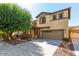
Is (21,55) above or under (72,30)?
under

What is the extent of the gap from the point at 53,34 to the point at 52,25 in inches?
9.0

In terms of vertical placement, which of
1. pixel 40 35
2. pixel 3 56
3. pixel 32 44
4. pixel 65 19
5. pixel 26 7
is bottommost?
pixel 3 56

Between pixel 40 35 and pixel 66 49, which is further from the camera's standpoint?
pixel 40 35

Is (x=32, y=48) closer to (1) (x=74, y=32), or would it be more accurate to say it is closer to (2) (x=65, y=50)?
(2) (x=65, y=50)

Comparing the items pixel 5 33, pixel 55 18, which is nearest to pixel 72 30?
pixel 55 18

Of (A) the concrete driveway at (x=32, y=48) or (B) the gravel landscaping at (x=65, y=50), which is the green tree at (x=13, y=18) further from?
(B) the gravel landscaping at (x=65, y=50)

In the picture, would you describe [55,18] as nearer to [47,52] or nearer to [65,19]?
[65,19]

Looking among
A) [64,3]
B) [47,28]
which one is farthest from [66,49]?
[64,3]

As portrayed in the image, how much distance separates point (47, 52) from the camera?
294 cm

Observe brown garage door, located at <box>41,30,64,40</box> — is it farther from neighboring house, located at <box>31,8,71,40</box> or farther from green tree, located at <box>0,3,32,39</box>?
green tree, located at <box>0,3,32,39</box>

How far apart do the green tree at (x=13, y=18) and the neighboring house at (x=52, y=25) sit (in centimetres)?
25

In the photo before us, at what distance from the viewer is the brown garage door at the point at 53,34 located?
3.02m

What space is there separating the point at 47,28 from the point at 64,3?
0.74m

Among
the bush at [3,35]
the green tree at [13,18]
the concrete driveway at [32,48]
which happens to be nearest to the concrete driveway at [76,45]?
the concrete driveway at [32,48]
